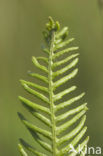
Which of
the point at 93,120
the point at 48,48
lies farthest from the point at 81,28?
the point at 48,48

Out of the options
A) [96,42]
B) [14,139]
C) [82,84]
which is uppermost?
[96,42]

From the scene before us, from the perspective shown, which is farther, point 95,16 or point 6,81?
point 95,16

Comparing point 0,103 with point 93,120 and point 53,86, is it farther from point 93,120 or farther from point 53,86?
point 53,86

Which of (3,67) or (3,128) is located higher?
(3,67)

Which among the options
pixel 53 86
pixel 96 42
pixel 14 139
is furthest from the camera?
pixel 96 42

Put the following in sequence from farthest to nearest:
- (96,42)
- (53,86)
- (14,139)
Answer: (96,42), (14,139), (53,86)

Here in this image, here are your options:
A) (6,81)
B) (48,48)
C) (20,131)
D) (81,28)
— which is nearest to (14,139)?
(20,131)
